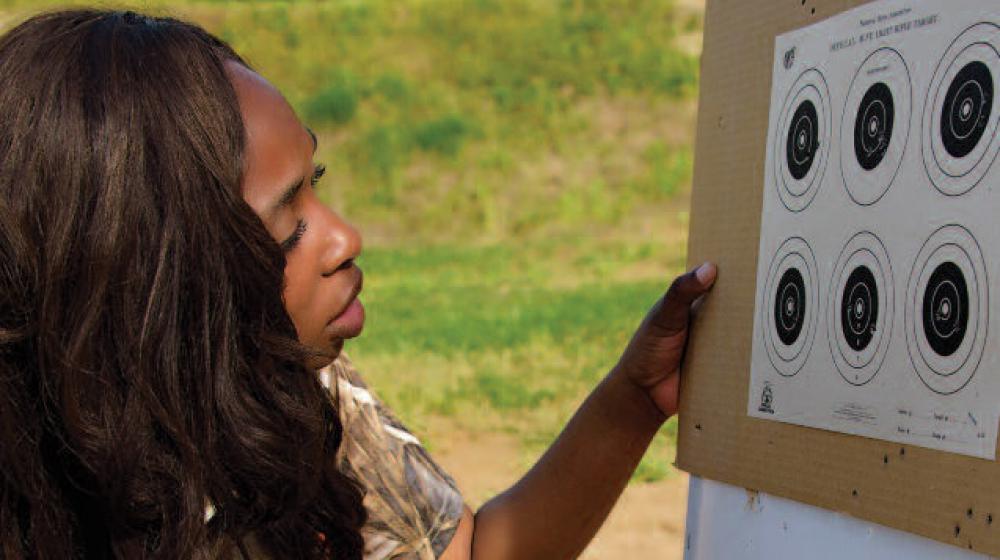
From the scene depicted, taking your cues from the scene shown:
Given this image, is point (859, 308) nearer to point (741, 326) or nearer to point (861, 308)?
point (861, 308)

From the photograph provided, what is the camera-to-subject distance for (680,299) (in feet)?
3.90

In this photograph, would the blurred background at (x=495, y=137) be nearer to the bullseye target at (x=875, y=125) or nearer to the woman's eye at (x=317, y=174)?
the woman's eye at (x=317, y=174)

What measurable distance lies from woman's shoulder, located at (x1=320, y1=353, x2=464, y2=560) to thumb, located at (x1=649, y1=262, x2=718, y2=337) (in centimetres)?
30

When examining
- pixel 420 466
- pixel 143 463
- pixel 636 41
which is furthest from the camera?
pixel 636 41

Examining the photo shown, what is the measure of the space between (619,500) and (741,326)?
3402 mm

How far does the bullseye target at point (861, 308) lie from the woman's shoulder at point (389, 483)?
481mm

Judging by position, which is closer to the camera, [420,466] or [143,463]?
[143,463]

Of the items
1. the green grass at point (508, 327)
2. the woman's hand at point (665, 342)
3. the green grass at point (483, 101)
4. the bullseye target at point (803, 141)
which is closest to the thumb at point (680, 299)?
the woman's hand at point (665, 342)

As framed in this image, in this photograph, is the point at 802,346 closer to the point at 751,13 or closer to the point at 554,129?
the point at 751,13

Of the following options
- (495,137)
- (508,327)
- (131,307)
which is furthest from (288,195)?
(495,137)

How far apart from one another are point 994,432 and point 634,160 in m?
12.0

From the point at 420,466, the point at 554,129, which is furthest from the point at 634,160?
the point at 420,466

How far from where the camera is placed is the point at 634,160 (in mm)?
12750

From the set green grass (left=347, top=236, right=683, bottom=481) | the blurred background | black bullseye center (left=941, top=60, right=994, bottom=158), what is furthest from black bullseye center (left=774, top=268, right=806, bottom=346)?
the blurred background
